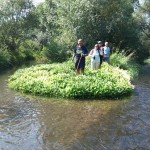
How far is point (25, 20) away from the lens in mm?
34562

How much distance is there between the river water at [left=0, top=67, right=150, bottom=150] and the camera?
804 cm

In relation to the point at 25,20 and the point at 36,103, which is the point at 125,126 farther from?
the point at 25,20

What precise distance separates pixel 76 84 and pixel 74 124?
154 inches

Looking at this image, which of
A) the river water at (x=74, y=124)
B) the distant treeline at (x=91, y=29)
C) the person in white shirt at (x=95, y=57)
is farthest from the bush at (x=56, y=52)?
the river water at (x=74, y=124)

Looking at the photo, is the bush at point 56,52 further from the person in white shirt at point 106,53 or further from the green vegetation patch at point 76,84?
the green vegetation patch at point 76,84

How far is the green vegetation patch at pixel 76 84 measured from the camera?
13.1 metres

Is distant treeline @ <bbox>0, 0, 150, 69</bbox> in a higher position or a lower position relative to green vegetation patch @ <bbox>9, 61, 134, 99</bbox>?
higher

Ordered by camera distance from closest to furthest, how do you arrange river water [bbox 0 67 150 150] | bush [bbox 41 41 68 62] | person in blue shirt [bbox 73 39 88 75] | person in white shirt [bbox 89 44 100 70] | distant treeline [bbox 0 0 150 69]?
river water [bbox 0 67 150 150] → person in blue shirt [bbox 73 39 88 75] → person in white shirt [bbox 89 44 100 70] → distant treeline [bbox 0 0 150 69] → bush [bbox 41 41 68 62]

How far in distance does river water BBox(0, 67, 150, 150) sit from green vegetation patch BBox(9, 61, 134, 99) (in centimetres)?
50

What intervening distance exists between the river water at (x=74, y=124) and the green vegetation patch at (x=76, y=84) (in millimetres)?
505

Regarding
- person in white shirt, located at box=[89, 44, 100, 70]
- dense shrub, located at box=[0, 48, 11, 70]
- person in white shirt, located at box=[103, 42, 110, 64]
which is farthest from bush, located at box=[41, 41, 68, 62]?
person in white shirt, located at box=[89, 44, 100, 70]

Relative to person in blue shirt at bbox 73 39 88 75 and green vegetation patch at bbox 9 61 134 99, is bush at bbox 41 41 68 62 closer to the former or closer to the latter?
green vegetation patch at bbox 9 61 134 99

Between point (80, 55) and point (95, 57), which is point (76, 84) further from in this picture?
point (95, 57)

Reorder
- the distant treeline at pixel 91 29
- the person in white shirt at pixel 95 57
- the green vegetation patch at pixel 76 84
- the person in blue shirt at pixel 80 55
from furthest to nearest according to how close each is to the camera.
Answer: the distant treeline at pixel 91 29
the person in white shirt at pixel 95 57
the person in blue shirt at pixel 80 55
the green vegetation patch at pixel 76 84
